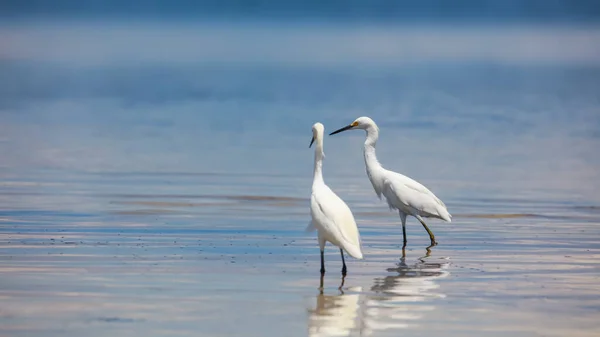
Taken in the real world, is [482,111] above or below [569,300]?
above

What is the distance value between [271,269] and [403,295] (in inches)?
69.3

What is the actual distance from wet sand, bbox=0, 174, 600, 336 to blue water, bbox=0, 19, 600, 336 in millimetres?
36

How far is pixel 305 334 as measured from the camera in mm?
10805

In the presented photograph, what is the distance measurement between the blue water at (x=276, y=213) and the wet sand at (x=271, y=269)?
36 millimetres

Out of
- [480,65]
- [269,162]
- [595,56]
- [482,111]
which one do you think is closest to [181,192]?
[269,162]

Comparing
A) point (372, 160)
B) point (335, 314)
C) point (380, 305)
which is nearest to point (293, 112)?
point (372, 160)

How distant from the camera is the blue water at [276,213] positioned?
11.6 metres

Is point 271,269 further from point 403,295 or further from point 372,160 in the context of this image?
point 372,160

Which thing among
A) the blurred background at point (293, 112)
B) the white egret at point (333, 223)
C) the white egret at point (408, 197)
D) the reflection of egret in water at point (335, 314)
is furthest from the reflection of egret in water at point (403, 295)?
the blurred background at point (293, 112)

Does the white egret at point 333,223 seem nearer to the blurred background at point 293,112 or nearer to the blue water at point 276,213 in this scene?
the blue water at point 276,213

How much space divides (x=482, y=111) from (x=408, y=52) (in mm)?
67745

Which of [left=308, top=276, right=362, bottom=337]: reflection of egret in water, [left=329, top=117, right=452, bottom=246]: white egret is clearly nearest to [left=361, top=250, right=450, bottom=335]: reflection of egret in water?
[left=308, top=276, right=362, bottom=337]: reflection of egret in water

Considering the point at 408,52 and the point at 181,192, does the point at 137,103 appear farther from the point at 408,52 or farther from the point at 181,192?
the point at 408,52

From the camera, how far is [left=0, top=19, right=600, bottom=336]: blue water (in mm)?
11570
